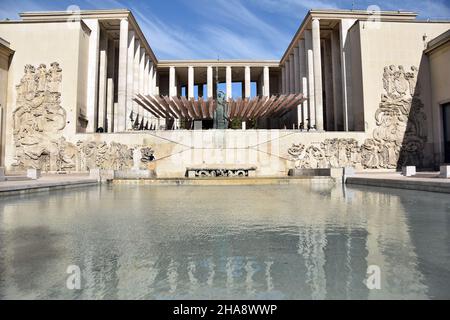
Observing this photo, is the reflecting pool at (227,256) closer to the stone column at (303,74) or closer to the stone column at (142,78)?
the stone column at (303,74)

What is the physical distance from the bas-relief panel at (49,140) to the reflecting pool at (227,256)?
611 inches

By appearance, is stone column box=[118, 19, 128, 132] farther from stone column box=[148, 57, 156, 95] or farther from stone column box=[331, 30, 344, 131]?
stone column box=[331, 30, 344, 131]

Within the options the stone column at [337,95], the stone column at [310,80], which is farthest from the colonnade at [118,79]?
the stone column at [337,95]

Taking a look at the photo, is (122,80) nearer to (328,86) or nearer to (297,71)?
(297,71)

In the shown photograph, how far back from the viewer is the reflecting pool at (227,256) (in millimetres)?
1819

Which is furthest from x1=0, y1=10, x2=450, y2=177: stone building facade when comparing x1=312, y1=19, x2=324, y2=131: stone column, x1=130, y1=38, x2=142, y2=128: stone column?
x1=130, y1=38, x2=142, y2=128: stone column

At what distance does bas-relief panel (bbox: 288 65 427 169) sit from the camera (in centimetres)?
1972

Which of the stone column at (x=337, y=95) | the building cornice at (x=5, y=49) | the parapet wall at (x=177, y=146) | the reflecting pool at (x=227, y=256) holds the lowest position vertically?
the reflecting pool at (x=227, y=256)

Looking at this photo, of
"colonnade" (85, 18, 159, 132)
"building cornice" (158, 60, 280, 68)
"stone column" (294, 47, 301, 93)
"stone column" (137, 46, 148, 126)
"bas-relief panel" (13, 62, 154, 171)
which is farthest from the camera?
"building cornice" (158, 60, 280, 68)

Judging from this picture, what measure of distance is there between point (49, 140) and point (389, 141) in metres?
20.2

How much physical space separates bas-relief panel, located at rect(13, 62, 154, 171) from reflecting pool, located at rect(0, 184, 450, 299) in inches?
611

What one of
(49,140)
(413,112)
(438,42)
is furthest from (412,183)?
(49,140)
